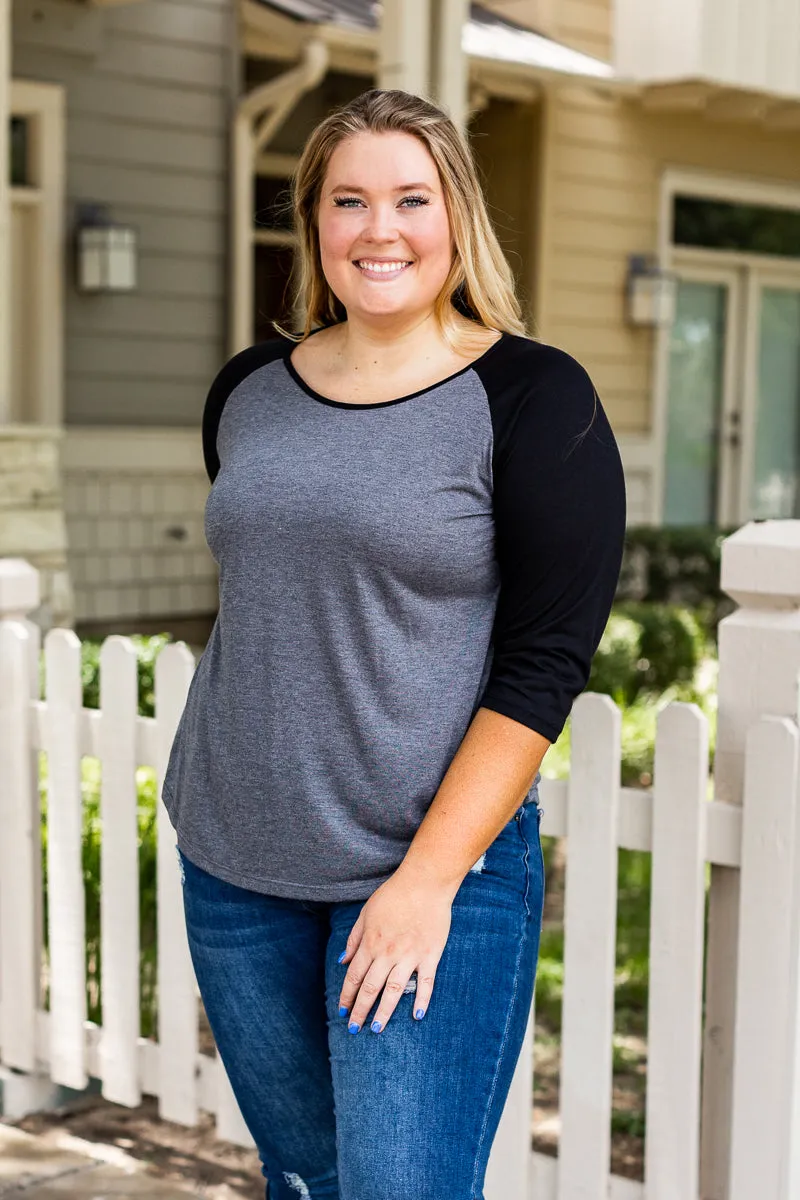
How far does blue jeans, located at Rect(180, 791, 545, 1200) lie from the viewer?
168 centimetres

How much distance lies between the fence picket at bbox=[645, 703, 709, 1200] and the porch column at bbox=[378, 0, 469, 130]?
4.57 metres

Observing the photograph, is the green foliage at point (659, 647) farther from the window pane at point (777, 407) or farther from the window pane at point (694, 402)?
the window pane at point (777, 407)

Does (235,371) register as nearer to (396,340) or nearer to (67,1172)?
(396,340)

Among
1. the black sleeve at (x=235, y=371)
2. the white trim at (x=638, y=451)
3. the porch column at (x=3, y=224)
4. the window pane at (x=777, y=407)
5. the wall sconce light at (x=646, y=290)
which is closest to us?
the black sleeve at (x=235, y=371)

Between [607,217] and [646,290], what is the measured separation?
0.55 m

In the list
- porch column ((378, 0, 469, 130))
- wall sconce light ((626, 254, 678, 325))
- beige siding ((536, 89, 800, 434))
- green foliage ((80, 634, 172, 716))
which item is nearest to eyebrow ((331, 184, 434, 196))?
green foliage ((80, 634, 172, 716))

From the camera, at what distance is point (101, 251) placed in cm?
803

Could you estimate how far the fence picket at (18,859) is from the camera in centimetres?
318

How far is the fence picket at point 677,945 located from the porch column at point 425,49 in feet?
15.0

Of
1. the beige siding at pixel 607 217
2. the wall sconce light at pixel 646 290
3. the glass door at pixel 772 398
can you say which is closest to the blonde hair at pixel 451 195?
the beige siding at pixel 607 217

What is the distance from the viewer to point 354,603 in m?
1.75

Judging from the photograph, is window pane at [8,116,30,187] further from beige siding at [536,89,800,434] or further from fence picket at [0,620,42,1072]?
fence picket at [0,620,42,1072]

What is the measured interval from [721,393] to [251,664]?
1000 cm

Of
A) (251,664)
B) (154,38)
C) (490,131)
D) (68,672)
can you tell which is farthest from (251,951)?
(490,131)
